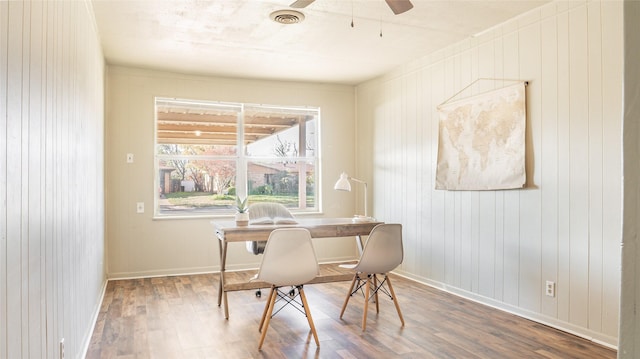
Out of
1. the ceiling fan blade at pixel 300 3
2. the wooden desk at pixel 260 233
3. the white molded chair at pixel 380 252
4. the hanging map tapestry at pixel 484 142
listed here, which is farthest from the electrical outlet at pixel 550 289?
the ceiling fan blade at pixel 300 3

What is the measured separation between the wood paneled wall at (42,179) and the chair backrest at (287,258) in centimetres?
118

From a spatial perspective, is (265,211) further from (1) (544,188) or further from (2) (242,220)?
(1) (544,188)

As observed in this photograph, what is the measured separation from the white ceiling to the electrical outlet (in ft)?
7.29

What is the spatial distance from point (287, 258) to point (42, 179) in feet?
5.89

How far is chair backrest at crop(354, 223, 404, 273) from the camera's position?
3.54 meters

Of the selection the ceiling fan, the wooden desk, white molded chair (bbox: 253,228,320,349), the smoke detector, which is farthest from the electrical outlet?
the smoke detector

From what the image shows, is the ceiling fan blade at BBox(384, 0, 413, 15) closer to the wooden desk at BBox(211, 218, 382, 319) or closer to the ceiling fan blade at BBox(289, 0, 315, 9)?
the ceiling fan blade at BBox(289, 0, 315, 9)

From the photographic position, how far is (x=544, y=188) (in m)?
3.70

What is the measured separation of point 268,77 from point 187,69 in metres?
Answer: 1.06

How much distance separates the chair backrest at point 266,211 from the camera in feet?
16.2

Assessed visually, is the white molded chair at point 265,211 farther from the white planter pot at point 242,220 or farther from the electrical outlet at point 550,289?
the electrical outlet at point 550,289

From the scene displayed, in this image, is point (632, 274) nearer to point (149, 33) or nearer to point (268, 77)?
point (149, 33)

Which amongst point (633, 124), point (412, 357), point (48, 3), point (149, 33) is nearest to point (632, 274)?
point (633, 124)

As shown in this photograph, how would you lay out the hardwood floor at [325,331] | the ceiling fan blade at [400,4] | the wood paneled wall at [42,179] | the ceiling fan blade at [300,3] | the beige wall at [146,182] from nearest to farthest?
the wood paneled wall at [42,179] → the ceiling fan blade at [400,4] → the ceiling fan blade at [300,3] → the hardwood floor at [325,331] → the beige wall at [146,182]
